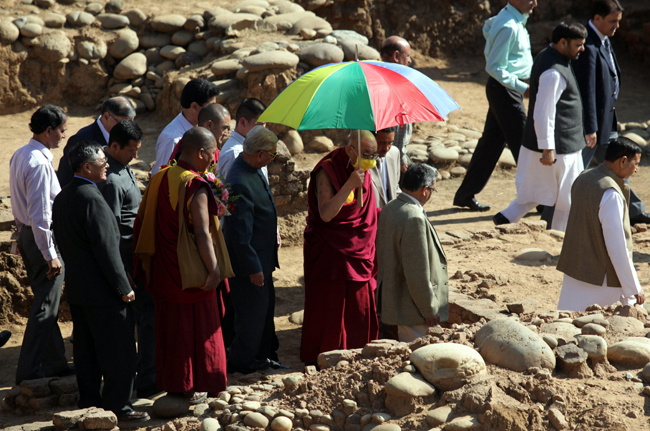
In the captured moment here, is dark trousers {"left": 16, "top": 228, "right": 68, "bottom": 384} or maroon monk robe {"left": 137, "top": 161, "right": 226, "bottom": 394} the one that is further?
dark trousers {"left": 16, "top": 228, "right": 68, "bottom": 384}

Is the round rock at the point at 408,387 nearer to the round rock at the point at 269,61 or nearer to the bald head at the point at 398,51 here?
the bald head at the point at 398,51

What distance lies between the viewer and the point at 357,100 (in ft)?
15.6

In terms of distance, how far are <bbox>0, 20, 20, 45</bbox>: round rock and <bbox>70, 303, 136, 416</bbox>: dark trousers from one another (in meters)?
7.92

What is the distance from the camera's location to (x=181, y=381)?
4699mm

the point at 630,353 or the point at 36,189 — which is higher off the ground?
the point at 36,189

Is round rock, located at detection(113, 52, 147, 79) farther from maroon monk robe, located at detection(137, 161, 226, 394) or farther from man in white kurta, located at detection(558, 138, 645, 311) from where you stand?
man in white kurta, located at detection(558, 138, 645, 311)

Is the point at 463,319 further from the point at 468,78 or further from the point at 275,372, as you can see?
the point at 468,78

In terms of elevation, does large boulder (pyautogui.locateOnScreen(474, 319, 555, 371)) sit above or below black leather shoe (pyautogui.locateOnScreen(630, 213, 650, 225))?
above

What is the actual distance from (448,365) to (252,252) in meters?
1.81

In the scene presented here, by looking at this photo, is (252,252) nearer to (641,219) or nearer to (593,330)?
(593,330)

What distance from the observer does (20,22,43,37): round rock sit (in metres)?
11.4

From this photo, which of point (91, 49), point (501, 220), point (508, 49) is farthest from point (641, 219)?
point (91, 49)

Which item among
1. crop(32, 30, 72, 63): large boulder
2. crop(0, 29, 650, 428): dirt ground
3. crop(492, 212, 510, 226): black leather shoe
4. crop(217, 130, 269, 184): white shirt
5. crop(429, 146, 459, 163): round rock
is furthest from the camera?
crop(32, 30, 72, 63): large boulder

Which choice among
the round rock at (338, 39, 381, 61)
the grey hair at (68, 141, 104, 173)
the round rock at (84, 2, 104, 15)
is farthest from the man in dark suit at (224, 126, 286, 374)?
the round rock at (84, 2, 104, 15)
